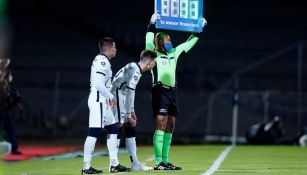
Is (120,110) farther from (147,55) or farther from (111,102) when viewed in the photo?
(147,55)

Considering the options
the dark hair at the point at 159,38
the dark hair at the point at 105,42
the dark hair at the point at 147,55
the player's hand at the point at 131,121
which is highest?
the dark hair at the point at 159,38

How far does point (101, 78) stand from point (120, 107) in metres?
0.82

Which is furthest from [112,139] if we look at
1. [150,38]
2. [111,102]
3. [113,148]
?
[150,38]

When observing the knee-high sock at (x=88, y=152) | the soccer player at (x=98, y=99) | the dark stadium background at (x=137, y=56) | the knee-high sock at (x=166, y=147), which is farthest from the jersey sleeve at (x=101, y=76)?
the dark stadium background at (x=137, y=56)

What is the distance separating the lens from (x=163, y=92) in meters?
11.9

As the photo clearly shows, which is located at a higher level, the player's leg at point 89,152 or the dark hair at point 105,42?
the dark hair at point 105,42

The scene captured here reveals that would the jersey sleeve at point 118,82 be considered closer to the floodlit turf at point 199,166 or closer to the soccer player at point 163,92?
the soccer player at point 163,92

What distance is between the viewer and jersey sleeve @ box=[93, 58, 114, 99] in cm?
1068

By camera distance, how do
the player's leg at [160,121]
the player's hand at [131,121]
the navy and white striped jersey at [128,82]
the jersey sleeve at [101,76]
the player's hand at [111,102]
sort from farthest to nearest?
the player's leg at [160,121] < the player's hand at [131,121] < the navy and white striped jersey at [128,82] < the player's hand at [111,102] < the jersey sleeve at [101,76]

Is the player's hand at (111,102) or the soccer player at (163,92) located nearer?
the player's hand at (111,102)

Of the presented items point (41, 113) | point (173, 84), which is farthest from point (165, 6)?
point (41, 113)

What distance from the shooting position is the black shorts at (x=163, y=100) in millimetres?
11805

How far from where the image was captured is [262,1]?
3491 centimetres

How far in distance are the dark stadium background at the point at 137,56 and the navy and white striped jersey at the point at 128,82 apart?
13102 mm
